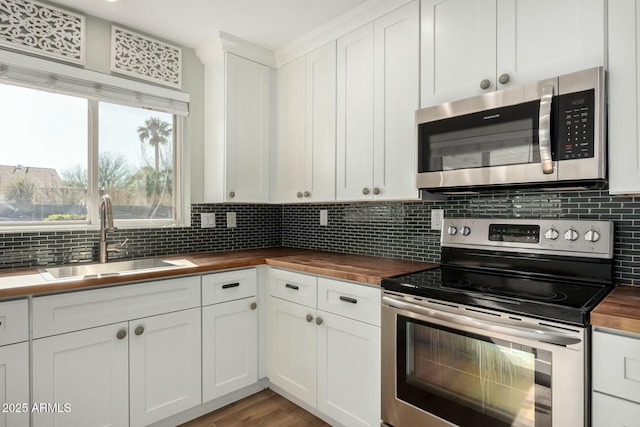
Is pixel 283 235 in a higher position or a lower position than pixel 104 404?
higher

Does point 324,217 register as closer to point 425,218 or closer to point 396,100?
point 425,218

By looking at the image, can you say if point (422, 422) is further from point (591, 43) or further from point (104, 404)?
point (591, 43)

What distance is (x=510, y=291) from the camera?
4.67ft

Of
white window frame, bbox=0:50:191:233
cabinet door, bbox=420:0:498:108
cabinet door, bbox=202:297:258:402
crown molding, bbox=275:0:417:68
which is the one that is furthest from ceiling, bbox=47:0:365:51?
cabinet door, bbox=202:297:258:402

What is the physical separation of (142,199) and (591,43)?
2.59 metres

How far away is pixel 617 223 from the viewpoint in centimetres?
155

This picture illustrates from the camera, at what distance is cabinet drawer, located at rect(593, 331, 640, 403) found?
105 centimetres

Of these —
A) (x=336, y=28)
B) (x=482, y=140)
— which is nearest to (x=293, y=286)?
(x=482, y=140)

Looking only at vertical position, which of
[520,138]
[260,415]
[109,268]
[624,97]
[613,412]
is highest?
[624,97]

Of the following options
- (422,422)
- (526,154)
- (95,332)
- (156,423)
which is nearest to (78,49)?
(95,332)

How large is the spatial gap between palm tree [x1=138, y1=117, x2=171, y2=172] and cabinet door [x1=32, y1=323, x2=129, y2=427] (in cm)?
128

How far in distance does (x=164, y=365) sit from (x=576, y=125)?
2.21 metres

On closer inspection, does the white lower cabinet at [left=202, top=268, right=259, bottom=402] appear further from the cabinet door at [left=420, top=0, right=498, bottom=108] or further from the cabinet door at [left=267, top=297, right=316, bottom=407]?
the cabinet door at [left=420, top=0, right=498, bottom=108]

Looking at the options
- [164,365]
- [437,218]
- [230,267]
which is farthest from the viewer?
[230,267]
